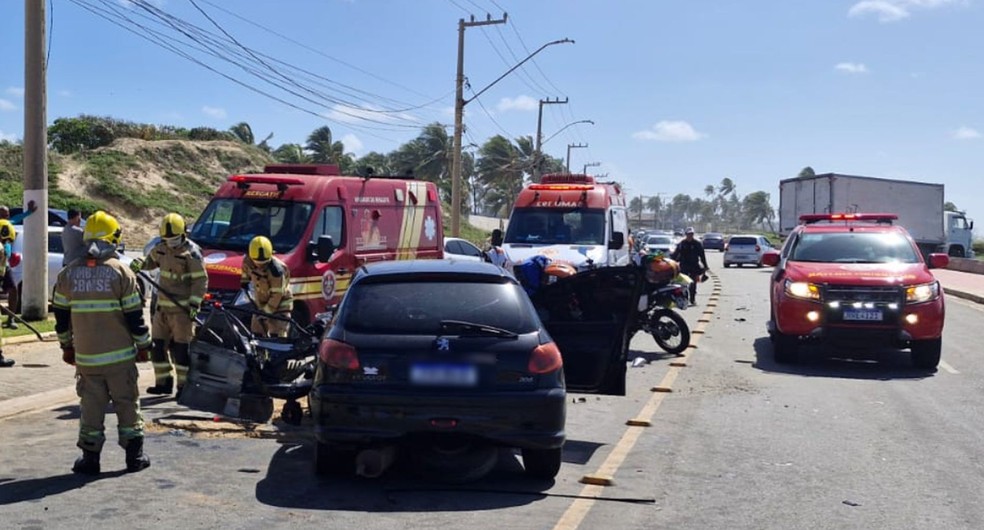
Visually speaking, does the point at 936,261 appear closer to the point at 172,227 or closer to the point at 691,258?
the point at 691,258

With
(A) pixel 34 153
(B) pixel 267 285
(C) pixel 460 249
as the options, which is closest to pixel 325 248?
(B) pixel 267 285

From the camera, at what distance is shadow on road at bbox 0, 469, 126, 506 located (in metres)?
6.18

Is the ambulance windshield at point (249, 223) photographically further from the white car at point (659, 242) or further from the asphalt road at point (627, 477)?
the white car at point (659, 242)

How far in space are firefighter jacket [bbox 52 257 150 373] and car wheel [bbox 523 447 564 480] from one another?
2.72m

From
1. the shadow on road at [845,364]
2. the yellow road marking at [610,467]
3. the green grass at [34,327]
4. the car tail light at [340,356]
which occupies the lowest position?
the shadow on road at [845,364]

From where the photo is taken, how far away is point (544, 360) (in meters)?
6.64

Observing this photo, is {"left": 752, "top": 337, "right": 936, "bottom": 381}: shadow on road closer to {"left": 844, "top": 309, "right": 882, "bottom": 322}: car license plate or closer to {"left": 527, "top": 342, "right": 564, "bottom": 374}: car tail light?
{"left": 844, "top": 309, "right": 882, "bottom": 322}: car license plate

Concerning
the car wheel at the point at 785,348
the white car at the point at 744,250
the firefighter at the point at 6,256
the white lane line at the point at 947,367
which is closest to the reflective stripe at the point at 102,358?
the firefighter at the point at 6,256

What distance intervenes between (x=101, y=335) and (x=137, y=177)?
39.0 metres

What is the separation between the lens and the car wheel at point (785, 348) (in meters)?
13.2

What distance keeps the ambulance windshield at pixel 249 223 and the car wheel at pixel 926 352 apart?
778cm

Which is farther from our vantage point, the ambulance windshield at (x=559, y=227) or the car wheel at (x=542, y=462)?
the ambulance windshield at (x=559, y=227)

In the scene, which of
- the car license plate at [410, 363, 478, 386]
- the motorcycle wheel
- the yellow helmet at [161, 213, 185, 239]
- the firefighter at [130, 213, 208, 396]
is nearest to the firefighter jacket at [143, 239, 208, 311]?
the firefighter at [130, 213, 208, 396]

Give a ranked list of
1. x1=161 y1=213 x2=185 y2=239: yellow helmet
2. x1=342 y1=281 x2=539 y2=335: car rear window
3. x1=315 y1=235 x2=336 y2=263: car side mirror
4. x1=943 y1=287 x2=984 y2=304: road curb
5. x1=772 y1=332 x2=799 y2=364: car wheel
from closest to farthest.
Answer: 1. x1=342 y1=281 x2=539 y2=335: car rear window
2. x1=161 y1=213 x2=185 y2=239: yellow helmet
3. x1=315 y1=235 x2=336 y2=263: car side mirror
4. x1=772 y1=332 x2=799 y2=364: car wheel
5. x1=943 y1=287 x2=984 y2=304: road curb
